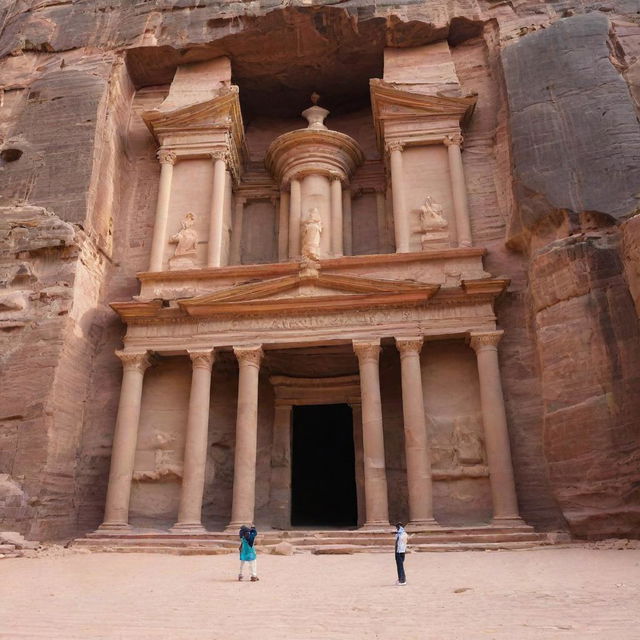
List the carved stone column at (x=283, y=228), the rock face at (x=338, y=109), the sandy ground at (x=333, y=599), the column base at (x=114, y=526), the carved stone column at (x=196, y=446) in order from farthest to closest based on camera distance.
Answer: the carved stone column at (x=283, y=228) → the carved stone column at (x=196, y=446) → the column base at (x=114, y=526) → the rock face at (x=338, y=109) → the sandy ground at (x=333, y=599)

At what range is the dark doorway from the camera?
18438 mm

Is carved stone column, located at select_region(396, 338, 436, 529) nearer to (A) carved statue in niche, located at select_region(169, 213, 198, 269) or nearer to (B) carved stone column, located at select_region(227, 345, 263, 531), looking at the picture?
(B) carved stone column, located at select_region(227, 345, 263, 531)

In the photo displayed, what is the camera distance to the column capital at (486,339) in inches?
506

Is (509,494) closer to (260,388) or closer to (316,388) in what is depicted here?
(316,388)

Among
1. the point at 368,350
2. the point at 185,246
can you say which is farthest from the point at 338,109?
the point at 368,350

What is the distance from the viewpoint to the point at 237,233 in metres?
17.8

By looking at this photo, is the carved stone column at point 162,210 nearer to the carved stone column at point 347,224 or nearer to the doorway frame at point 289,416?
the doorway frame at point 289,416

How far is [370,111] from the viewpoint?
20.0 m

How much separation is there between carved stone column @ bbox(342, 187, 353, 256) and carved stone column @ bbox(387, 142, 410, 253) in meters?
1.94

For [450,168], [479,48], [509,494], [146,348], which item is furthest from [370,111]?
[509,494]

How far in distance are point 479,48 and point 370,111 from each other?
397 centimetres

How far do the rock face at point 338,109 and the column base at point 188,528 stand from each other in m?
1.68

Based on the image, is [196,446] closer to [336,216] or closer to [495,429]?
[495,429]

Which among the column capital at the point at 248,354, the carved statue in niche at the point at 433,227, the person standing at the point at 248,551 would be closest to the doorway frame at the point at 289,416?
the column capital at the point at 248,354
